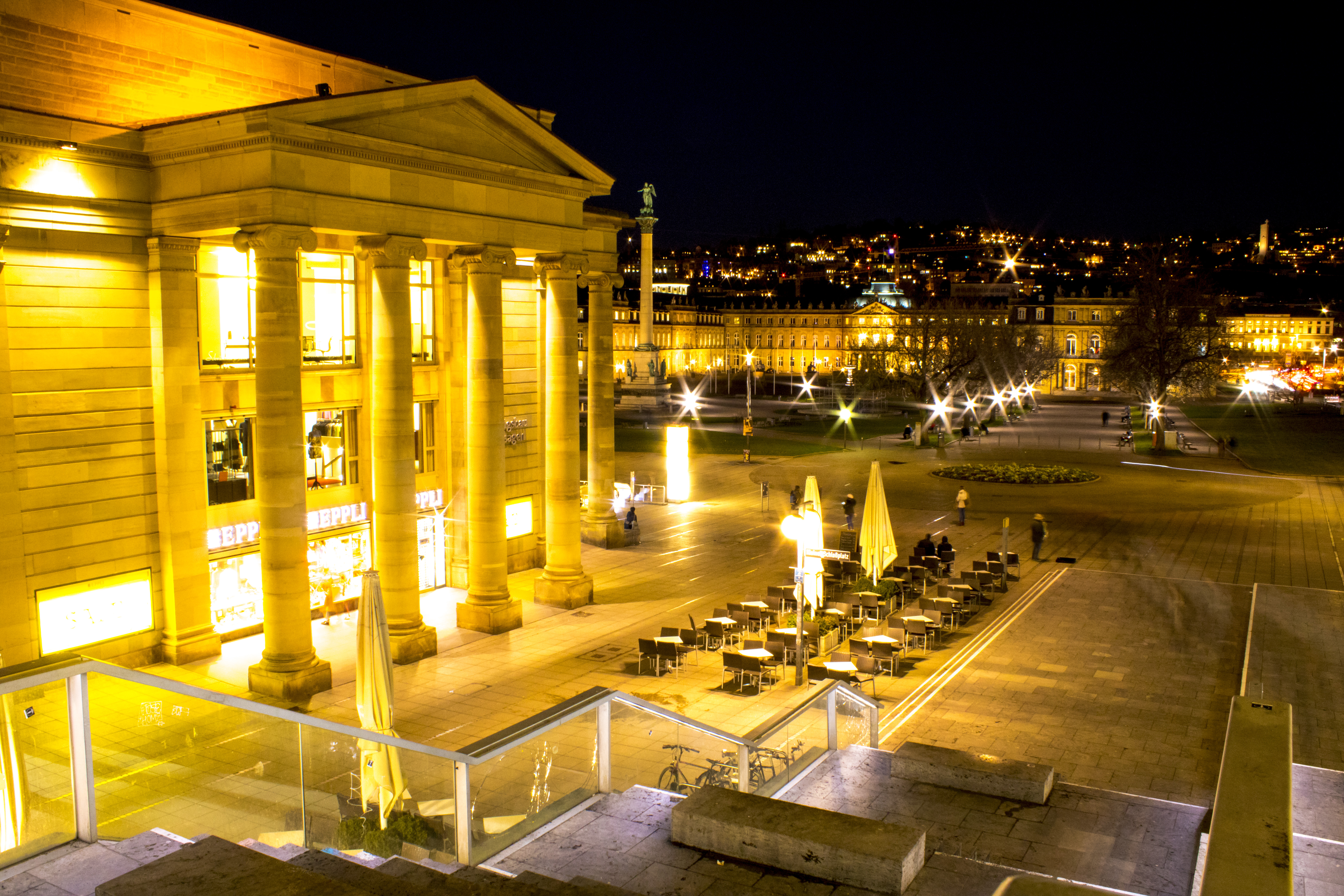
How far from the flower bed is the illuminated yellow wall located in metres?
33.2

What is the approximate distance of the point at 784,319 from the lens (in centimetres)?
17050

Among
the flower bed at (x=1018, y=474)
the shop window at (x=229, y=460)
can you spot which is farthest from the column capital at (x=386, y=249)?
the flower bed at (x=1018, y=474)

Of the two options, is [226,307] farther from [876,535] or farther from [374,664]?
[876,535]

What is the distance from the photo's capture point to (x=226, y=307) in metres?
19.5

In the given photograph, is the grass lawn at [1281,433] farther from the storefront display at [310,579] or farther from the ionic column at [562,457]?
the storefront display at [310,579]

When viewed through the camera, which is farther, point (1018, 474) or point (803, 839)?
point (1018, 474)

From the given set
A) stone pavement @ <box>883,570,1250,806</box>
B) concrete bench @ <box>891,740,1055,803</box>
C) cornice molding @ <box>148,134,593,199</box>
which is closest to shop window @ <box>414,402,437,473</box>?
cornice molding @ <box>148,134,593,199</box>

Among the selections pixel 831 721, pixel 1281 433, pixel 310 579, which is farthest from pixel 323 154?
pixel 1281 433

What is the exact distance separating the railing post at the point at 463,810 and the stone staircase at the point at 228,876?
0.96ft

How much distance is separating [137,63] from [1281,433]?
69.6 meters

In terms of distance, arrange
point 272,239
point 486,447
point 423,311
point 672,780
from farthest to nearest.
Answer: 1. point 423,311
2. point 486,447
3. point 272,239
4. point 672,780

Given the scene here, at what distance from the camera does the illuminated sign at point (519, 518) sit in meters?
26.0

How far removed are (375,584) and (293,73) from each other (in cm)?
1287

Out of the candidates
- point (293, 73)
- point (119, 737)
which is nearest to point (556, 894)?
point (119, 737)
